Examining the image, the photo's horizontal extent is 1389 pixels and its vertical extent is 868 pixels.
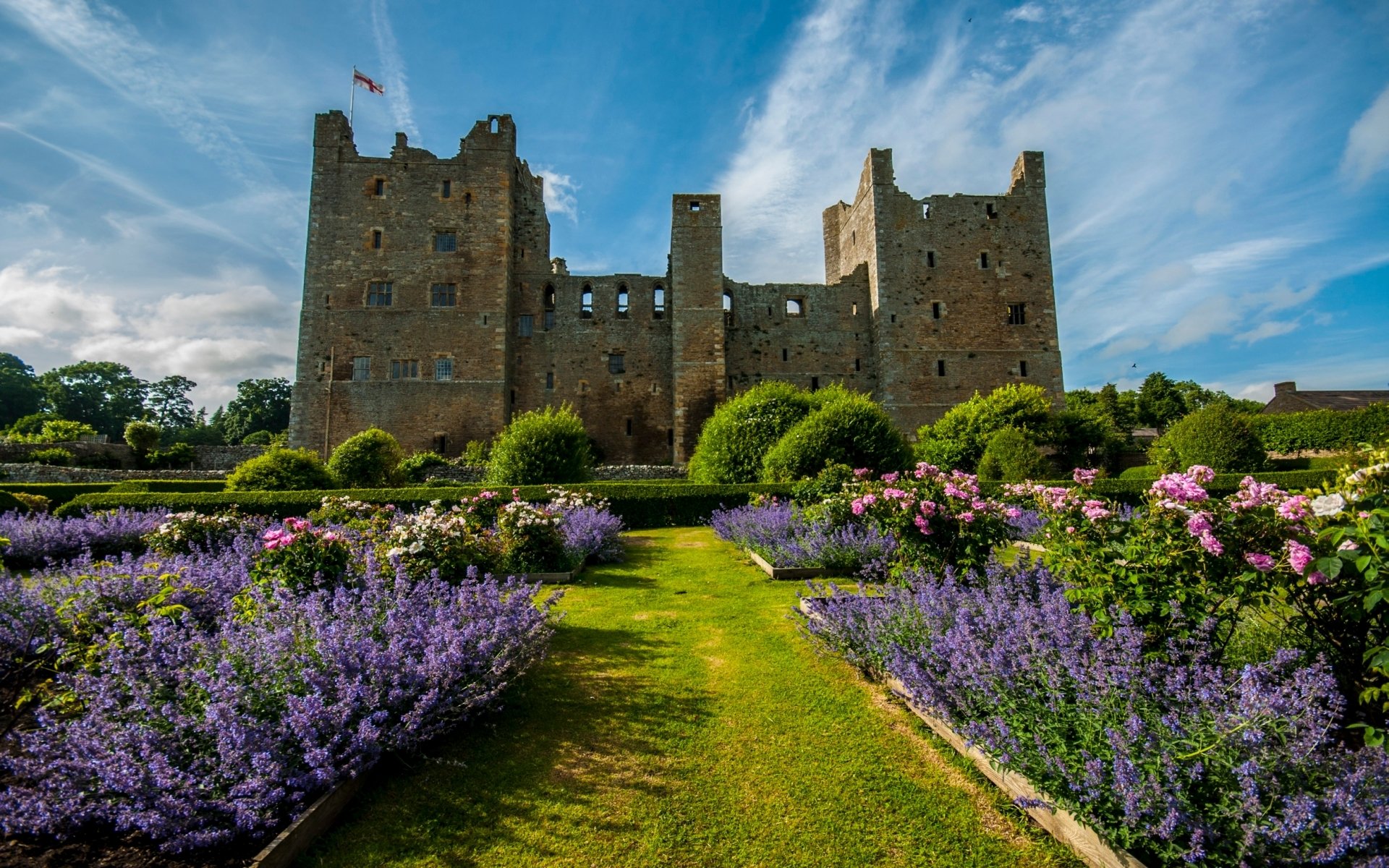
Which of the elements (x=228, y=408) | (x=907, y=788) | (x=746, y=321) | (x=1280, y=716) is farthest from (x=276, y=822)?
(x=228, y=408)

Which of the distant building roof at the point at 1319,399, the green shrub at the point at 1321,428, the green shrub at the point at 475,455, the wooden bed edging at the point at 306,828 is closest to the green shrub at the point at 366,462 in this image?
the green shrub at the point at 475,455

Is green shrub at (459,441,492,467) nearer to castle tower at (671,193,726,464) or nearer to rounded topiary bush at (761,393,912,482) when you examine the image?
castle tower at (671,193,726,464)

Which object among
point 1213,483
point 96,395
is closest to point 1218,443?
point 1213,483

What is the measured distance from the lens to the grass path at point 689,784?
2699 millimetres

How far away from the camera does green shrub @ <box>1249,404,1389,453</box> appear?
2461cm

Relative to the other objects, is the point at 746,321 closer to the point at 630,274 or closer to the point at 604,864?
the point at 630,274

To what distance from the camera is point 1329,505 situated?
2885 mm

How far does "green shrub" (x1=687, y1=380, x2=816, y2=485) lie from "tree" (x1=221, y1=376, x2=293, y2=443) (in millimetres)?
58384

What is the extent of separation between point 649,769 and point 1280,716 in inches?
107

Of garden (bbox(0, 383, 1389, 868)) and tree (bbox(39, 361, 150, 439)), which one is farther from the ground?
tree (bbox(39, 361, 150, 439))

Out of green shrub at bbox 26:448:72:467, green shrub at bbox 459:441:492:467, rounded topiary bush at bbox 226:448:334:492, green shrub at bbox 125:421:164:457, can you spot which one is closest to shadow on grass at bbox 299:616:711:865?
rounded topiary bush at bbox 226:448:334:492

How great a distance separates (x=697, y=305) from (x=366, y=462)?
15.9m

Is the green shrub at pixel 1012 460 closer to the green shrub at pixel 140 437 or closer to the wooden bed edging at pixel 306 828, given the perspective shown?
the wooden bed edging at pixel 306 828

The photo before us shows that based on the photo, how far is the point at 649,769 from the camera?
132 inches
